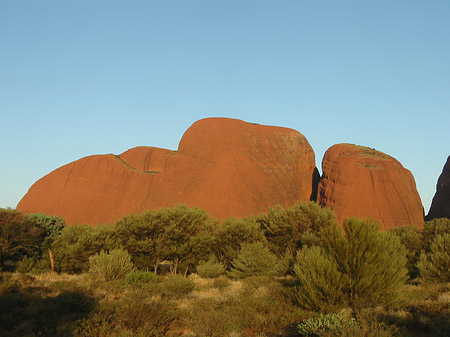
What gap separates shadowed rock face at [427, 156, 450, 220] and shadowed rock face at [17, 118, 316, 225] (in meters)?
20.3

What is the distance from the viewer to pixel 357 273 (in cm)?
1162

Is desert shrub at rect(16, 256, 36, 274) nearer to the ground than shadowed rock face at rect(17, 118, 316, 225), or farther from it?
nearer to the ground

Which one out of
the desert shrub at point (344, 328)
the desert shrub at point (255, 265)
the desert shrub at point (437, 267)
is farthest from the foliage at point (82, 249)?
the desert shrub at point (344, 328)

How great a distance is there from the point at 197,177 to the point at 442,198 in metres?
40.1

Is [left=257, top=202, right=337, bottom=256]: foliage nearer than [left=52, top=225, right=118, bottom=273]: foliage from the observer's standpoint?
No

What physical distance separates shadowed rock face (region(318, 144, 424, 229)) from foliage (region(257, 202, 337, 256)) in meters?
28.1

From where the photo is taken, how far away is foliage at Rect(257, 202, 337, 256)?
30.9 metres

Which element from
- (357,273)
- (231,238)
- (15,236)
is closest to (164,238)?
(231,238)

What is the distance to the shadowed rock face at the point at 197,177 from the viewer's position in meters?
62.9

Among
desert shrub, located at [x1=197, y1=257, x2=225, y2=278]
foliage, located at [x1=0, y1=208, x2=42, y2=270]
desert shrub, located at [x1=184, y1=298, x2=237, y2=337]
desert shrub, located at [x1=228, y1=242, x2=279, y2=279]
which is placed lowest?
desert shrub, located at [x1=197, y1=257, x2=225, y2=278]

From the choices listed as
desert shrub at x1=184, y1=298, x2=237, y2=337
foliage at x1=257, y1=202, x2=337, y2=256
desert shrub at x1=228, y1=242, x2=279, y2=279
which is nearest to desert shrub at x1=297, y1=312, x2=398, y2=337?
desert shrub at x1=184, y1=298, x2=237, y2=337

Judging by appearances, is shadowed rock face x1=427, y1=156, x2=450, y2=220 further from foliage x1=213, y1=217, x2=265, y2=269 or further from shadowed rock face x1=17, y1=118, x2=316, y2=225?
foliage x1=213, y1=217, x2=265, y2=269

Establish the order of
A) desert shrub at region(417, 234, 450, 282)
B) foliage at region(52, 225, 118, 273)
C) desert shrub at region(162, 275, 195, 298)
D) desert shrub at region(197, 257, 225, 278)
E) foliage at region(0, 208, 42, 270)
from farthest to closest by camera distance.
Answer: foliage at region(52, 225, 118, 273)
desert shrub at region(197, 257, 225, 278)
foliage at region(0, 208, 42, 270)
desert shrub at region(417, 234, 450, 282)
desert shrub at region(162, 275, 195, 298)

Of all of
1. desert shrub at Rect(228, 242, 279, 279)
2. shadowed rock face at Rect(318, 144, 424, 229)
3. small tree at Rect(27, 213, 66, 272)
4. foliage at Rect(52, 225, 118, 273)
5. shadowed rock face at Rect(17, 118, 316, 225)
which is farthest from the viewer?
shadowed rock face at Rect(17, 118, 316, 225)
